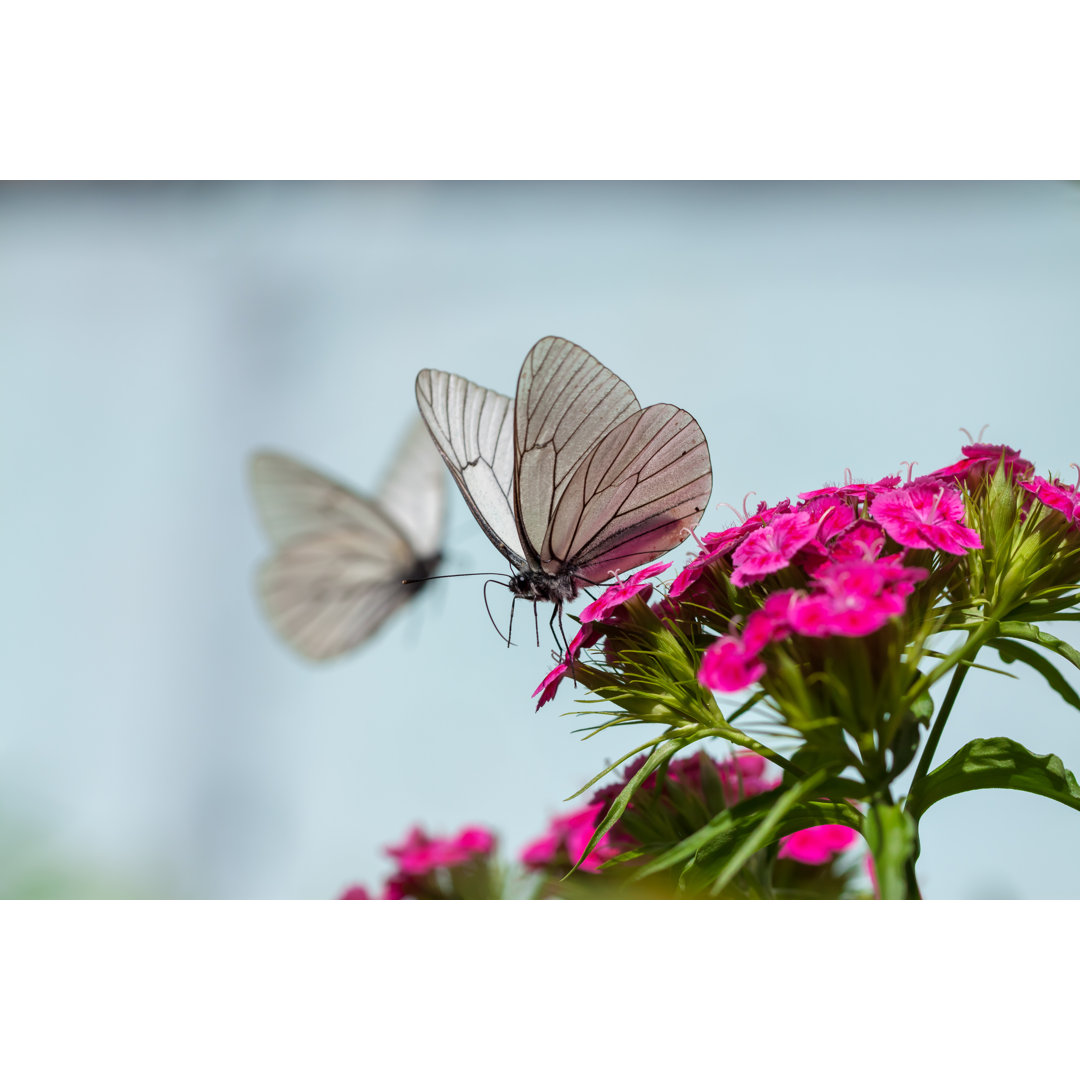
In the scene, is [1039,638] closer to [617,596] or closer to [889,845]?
[889,845]

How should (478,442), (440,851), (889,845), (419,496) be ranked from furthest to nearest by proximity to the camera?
(419,496)
(440,851)
(478,442)
(889,845)

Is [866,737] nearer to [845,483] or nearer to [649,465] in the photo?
[845,483]

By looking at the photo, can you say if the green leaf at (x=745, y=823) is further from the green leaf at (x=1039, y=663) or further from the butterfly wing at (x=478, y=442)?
the butterfly wing at (x=478, y=442)

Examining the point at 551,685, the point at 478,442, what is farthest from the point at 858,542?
the point at 478,442

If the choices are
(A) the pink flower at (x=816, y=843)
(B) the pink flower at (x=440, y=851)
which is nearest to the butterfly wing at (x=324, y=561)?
(B) the pink flower at (x=440, y=851)

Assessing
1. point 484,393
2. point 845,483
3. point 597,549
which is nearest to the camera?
point 845,483

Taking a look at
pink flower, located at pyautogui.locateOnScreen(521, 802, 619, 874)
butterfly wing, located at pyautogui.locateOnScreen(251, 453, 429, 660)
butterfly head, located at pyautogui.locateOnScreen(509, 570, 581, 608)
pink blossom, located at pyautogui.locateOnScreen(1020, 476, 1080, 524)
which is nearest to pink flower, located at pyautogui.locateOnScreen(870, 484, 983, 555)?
pink blossom, located at pyautogui.locateOnScreen(1020, 476, 1080, 524)

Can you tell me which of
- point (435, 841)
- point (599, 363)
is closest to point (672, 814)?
point (599, 363)
